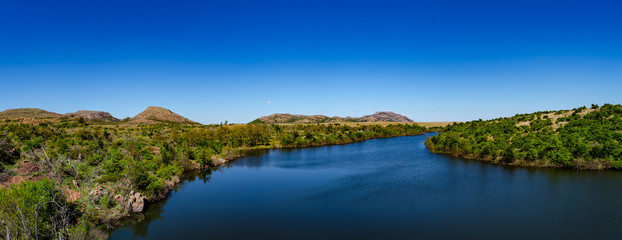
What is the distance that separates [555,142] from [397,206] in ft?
126

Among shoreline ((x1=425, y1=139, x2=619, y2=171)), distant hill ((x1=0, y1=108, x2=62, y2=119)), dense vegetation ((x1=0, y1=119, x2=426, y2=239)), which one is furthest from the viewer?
distant hill ((x1=0, y1=108, x2=62, y2=119))

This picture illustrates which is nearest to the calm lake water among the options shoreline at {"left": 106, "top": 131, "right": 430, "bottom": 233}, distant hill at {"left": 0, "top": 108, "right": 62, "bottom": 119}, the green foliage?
shoreline at {"left": 106, "top": 131, "right": 430, "bottom": 233}

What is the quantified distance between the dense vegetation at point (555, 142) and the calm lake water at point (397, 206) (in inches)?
131

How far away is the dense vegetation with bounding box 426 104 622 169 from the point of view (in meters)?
45.7

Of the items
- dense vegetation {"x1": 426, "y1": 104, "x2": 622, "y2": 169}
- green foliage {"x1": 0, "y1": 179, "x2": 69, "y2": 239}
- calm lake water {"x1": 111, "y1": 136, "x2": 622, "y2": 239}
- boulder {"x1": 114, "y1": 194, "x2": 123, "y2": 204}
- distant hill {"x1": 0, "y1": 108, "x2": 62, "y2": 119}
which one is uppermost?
distant hill {"x1": 0, "y1": 108, "x2": 62, "y2": 119}

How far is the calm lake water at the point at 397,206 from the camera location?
86.1 ft

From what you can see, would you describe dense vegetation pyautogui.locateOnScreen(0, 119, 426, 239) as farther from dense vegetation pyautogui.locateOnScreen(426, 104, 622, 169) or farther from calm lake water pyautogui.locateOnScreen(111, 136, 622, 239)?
dense vegetation pyautogui.locateOnScreen(426, 104, 622, 169)

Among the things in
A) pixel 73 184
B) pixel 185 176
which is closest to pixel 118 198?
pixel 73 184

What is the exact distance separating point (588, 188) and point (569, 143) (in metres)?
17.6

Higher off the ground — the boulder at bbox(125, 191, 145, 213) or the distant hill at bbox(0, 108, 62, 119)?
the distant hill at bbox(0, 108, 62, 119)

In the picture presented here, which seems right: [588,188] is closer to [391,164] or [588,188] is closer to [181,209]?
[391,164]

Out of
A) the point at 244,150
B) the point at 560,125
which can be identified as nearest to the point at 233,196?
the point at 244,150

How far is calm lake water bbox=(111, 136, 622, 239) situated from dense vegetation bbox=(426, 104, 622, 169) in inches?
131

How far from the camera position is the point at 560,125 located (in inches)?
2414
